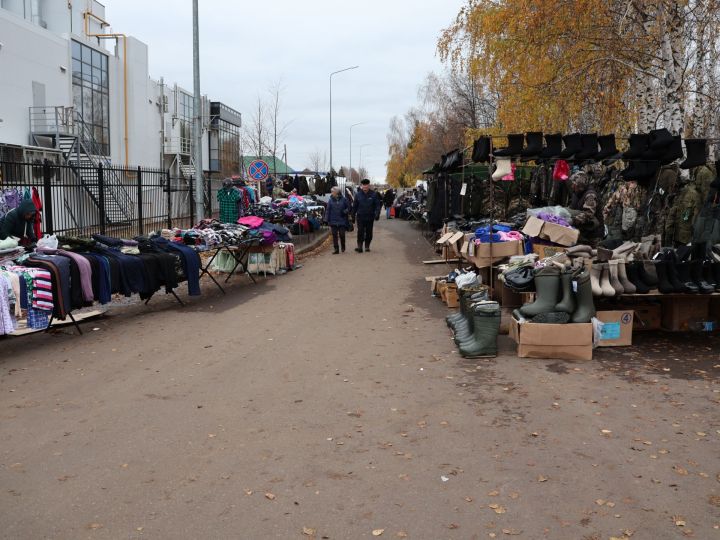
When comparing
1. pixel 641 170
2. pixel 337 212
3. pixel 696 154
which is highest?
pixel 696 154

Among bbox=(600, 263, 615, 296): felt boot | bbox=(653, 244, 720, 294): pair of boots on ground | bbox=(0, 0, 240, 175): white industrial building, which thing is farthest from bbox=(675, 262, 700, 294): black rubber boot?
bbox=(0, 0, 240, 175): white industrial building

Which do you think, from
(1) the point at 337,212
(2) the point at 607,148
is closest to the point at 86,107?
(1) the point at 337,212

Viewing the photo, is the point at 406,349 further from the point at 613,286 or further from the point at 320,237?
the point at 320,237

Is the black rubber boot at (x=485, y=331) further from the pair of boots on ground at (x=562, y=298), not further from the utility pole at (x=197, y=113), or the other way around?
the utility pole at (x=197, y=113)

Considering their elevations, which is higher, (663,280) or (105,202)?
(105,202)

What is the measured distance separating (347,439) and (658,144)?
6943 mm

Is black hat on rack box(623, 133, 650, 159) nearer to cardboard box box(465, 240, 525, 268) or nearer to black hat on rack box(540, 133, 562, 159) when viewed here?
black hat on rack box(540, 133, 562, 159)

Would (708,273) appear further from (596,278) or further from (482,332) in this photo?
(482,332)

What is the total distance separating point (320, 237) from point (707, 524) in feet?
65.0

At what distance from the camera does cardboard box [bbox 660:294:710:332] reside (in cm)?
813

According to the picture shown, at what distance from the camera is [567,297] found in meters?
7.38

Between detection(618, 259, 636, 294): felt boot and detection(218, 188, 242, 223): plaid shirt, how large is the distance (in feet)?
35.6

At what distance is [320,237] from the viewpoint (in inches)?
908

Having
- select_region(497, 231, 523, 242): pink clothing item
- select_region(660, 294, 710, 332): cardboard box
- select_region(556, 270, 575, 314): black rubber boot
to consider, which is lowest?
select_region(660, 294, 710, 332): cardboard box
